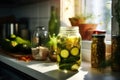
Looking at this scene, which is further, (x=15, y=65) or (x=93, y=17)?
(x=93, y=17)

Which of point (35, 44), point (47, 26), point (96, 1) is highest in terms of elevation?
point (96, 1)

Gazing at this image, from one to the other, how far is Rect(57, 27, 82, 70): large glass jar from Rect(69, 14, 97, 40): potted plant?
0.34m

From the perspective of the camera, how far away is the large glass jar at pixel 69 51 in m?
1.10

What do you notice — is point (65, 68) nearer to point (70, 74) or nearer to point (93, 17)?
point (70, 74)

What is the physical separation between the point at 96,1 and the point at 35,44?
0.49 metres

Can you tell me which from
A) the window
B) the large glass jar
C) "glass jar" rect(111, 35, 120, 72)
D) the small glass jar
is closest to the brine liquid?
the large glass jar

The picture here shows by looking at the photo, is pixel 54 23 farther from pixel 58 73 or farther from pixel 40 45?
pixel 58 73

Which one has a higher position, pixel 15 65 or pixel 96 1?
pixel 96 1

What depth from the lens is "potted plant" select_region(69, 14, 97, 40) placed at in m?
1.49

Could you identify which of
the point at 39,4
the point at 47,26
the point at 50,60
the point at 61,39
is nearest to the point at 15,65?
the point at 50,60

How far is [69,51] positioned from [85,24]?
0.43 meters

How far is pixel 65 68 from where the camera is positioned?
1.10 m

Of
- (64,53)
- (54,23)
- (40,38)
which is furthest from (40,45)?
(64,53)

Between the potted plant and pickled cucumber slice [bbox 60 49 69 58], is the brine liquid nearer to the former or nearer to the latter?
pickled cucumber slice [bbox 60 49 69 58]
